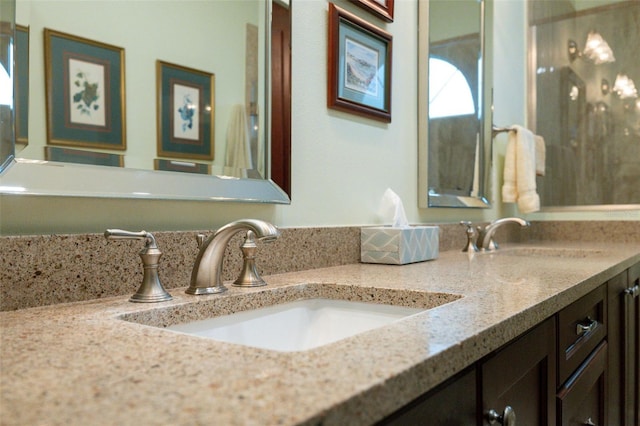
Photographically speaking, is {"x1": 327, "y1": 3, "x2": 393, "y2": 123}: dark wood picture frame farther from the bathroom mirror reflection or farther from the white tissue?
the bathroom mirror reflection

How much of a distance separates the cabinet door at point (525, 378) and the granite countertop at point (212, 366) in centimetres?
4

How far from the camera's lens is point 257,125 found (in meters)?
1.07

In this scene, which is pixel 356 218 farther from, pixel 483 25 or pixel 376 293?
pixel 483 25

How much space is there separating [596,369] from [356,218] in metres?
0.66

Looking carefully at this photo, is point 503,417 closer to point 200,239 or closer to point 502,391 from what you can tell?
point 502,391

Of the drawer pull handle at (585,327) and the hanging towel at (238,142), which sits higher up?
the hanging towel at (238,142)

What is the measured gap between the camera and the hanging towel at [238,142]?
3.30 feet

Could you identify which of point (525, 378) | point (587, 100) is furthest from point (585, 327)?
point (587, 100)

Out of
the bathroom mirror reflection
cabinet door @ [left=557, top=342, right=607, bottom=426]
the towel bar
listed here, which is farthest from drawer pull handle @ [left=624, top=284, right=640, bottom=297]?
the bathroom mirror reflection

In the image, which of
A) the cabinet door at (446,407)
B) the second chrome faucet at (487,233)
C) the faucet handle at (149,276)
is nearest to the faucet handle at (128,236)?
the faucet handle at (149,276)

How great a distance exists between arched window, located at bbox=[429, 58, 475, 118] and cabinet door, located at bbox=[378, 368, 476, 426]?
123 cm

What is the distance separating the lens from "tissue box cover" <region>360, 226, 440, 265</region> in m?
1.28

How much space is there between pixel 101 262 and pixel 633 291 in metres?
1.44

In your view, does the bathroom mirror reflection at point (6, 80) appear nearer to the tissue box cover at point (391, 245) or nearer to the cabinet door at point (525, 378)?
the cabinet door at point (525, 378)
